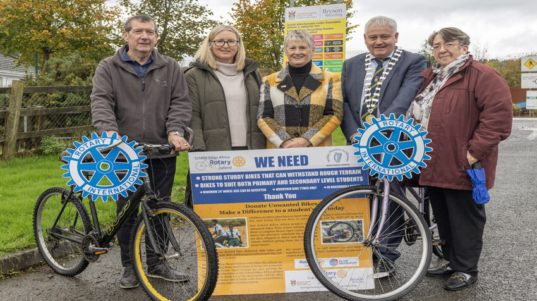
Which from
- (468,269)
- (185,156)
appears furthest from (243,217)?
(185,156)

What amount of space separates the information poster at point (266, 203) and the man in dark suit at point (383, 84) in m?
0.42

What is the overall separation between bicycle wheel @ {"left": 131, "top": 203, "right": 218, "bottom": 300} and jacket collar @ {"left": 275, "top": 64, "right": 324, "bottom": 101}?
1.37 metres

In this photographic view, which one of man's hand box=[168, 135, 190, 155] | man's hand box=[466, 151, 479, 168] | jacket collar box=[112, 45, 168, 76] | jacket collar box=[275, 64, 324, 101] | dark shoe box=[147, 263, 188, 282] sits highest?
jacket collar box=[112, 45, 168, 76]

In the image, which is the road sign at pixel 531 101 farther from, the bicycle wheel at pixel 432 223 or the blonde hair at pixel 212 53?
the blonde hair at pixel 212 53

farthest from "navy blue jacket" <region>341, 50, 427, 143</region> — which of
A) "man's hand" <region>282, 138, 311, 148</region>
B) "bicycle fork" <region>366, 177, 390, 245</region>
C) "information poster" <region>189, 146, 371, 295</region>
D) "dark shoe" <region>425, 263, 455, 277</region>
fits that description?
"dark shoe" <region>425, 263, 455, 277</region>

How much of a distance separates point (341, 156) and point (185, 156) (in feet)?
23.4

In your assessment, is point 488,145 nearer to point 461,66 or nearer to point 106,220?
Answer: point 461,66

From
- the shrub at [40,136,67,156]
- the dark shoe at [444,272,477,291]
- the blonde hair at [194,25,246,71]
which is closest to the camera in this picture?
the dark shoe at [444,272,477,291]

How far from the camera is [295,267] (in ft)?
11.9

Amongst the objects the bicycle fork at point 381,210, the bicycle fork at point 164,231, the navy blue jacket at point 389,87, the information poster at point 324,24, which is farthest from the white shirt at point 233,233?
the information poster at point 324,24

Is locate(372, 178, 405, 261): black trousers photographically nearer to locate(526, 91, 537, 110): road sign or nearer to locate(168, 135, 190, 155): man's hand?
locate(168, 135, 190, 155): man's hand

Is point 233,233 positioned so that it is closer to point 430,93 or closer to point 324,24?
point 430,93

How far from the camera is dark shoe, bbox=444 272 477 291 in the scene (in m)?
3.64

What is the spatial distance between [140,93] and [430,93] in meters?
2.28
